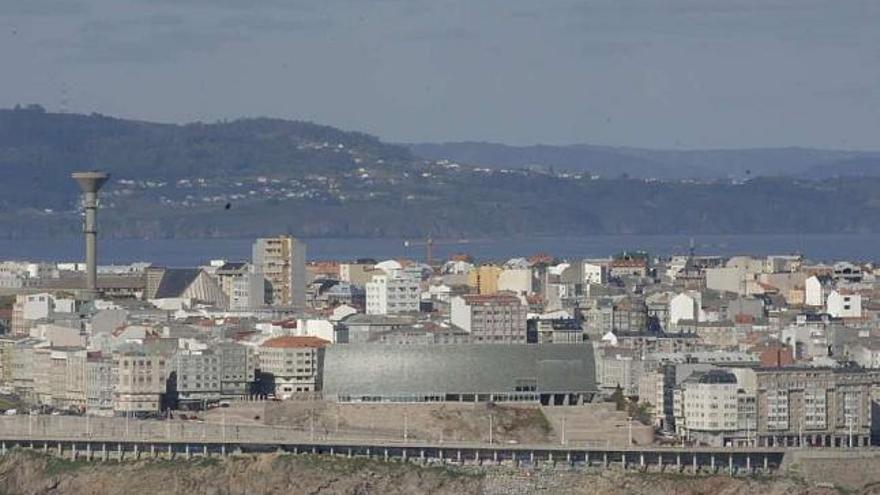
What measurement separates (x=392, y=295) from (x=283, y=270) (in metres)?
6.08

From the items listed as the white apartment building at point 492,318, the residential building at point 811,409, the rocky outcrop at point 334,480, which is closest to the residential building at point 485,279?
the white apartment building at point 492,318

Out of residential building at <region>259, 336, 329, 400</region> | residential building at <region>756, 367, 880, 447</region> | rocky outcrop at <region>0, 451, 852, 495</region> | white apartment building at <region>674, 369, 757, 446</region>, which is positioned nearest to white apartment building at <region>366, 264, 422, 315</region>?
residential building at <region>259, 336, 329, 400</region>

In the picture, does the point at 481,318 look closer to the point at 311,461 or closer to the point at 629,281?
the point at 311,461

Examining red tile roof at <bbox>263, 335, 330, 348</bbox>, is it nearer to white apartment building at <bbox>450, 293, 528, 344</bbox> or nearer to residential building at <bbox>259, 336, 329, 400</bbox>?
residential building at <bbox>259, 336, 329, 400</bbox>

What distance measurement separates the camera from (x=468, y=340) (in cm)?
6725

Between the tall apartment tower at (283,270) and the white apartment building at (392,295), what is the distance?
9.05ft

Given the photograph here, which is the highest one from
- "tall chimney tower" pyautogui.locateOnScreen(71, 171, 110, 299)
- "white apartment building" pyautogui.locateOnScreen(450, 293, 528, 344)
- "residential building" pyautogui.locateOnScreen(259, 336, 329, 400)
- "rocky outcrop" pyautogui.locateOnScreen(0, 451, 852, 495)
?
"tall chimney tower" pyautogui.locateOnScreen(71, 171, 110, 299)

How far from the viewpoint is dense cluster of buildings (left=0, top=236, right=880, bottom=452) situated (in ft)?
196

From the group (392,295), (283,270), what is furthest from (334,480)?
(283,270)

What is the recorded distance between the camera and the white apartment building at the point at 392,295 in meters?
78.0

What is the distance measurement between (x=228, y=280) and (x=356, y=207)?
102m

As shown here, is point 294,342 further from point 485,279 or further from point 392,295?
point 485,279

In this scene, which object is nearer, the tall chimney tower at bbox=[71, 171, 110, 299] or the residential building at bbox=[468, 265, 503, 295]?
the tall chimney tower at bbox=[71, 171, 110, 299]

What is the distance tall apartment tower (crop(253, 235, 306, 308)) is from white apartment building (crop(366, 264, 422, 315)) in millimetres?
2759
